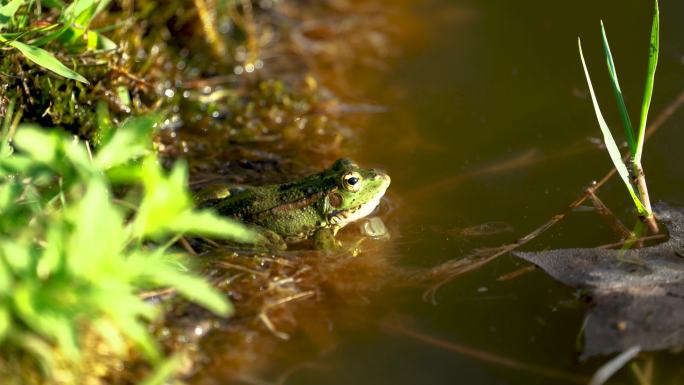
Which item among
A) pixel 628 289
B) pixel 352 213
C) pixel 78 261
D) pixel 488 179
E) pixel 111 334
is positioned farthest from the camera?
pixel 488 179

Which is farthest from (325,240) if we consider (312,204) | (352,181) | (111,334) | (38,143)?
(38,143)

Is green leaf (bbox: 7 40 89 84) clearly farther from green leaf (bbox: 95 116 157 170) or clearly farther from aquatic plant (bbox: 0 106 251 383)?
green leaf (bbox: 95 116 157 170)

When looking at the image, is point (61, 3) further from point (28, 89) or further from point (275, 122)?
point (275, 122)

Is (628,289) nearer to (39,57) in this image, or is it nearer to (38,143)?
(38,143)

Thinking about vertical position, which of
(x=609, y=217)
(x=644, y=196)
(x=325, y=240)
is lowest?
(x=325, y=240)

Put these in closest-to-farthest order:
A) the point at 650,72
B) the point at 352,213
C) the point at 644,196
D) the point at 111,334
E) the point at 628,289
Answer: the point at 111,334
the point at 628,289
the point at 650,72
the point at 644,196
the point at 352,213

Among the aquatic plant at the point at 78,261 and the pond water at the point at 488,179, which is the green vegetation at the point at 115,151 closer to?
the aquatic plant at the point at 78,261
